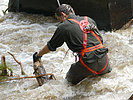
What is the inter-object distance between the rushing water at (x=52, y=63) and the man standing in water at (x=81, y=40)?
416mm

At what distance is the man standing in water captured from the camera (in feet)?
12.7

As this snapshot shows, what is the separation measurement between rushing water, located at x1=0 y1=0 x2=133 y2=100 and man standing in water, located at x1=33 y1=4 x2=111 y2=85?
1.37 ft

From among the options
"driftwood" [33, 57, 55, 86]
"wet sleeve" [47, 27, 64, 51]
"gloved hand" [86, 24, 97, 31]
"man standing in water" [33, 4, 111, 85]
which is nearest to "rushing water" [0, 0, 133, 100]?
"driftwood" [33, 57, 55, 86]

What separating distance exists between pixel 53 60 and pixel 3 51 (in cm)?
182

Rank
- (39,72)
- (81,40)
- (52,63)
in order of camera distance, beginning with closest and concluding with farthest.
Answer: (81,40) < (39,72) < (52,63)

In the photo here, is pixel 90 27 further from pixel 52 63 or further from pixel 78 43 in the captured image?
pixel 52 63

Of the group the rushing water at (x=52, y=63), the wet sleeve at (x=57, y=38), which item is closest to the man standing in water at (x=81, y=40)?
the wet sleeve at (x=57, y=38)

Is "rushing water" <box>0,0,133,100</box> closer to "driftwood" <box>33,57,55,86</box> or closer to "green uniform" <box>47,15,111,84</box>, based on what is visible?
"driftwood" <box>33,57,55,86</box>

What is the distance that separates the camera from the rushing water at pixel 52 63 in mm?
4117

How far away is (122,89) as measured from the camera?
4.02m

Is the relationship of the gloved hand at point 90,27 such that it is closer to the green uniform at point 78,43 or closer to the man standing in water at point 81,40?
the man standing in water at point 81,40

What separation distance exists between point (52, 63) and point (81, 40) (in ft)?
7.91

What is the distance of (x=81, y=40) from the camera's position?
3869mm

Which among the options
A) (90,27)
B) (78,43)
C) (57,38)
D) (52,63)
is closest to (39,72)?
(57,38)
